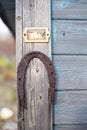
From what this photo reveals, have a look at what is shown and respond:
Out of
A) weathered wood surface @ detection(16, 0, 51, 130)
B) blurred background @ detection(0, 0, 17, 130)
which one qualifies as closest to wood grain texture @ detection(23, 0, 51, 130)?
weathered wood surface @ detection(16, 0, 51, 130)

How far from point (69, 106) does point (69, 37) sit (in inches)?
13.1

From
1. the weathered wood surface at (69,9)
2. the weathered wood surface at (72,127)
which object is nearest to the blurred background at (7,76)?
the weathered wood surface at (72,127)

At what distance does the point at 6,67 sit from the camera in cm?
1105

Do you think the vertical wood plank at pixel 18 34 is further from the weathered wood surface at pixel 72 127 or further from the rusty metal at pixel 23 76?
the weathered wood surface at pixel 72 127

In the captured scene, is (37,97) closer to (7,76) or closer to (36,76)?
(36,76)

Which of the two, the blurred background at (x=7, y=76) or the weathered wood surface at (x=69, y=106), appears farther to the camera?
the blurred background at (x=7, y=76)

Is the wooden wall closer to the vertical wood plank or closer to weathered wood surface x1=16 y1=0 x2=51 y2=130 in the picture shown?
weathered wood surface x1=16 y1=0 x2=51 y2=130

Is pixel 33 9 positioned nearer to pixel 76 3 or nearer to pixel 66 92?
pixel 76 3

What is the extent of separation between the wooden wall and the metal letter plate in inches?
1.6

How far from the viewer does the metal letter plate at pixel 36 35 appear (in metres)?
1.60

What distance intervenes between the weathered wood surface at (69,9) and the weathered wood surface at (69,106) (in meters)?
0.37

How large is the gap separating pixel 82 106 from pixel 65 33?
14.3 inches

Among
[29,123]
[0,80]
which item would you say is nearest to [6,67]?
[0,80]

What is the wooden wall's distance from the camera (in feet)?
5.30
